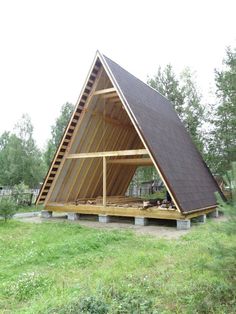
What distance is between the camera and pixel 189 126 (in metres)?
20.6

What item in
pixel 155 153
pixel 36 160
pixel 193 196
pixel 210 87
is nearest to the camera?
pixel 155 153

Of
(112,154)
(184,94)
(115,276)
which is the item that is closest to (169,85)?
(184,94)

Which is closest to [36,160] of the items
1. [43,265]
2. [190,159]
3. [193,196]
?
[190,159]

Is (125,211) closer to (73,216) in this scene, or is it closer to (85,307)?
(73,216)

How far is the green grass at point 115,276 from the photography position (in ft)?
10.1

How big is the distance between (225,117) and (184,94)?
19.2 ft

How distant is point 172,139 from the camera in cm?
1145

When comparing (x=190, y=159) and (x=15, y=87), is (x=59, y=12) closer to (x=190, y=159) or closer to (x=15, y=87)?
(x=190, y=159)

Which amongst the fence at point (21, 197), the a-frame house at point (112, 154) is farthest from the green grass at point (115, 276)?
the fence at point (21, 197)

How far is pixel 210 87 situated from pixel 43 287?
17.5 metres

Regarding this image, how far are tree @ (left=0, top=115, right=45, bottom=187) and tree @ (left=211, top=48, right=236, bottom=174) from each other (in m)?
14.2

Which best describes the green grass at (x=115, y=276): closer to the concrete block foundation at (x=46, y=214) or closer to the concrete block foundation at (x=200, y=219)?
the concrete block foundation at (x=200, y=219)

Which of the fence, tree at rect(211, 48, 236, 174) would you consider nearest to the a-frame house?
tree at rect(211, 48, 236, 174)

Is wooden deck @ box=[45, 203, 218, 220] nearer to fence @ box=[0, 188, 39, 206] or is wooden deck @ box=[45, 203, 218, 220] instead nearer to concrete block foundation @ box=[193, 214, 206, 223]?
concrete block foundation @ box=[193, 214, 206, 223]
